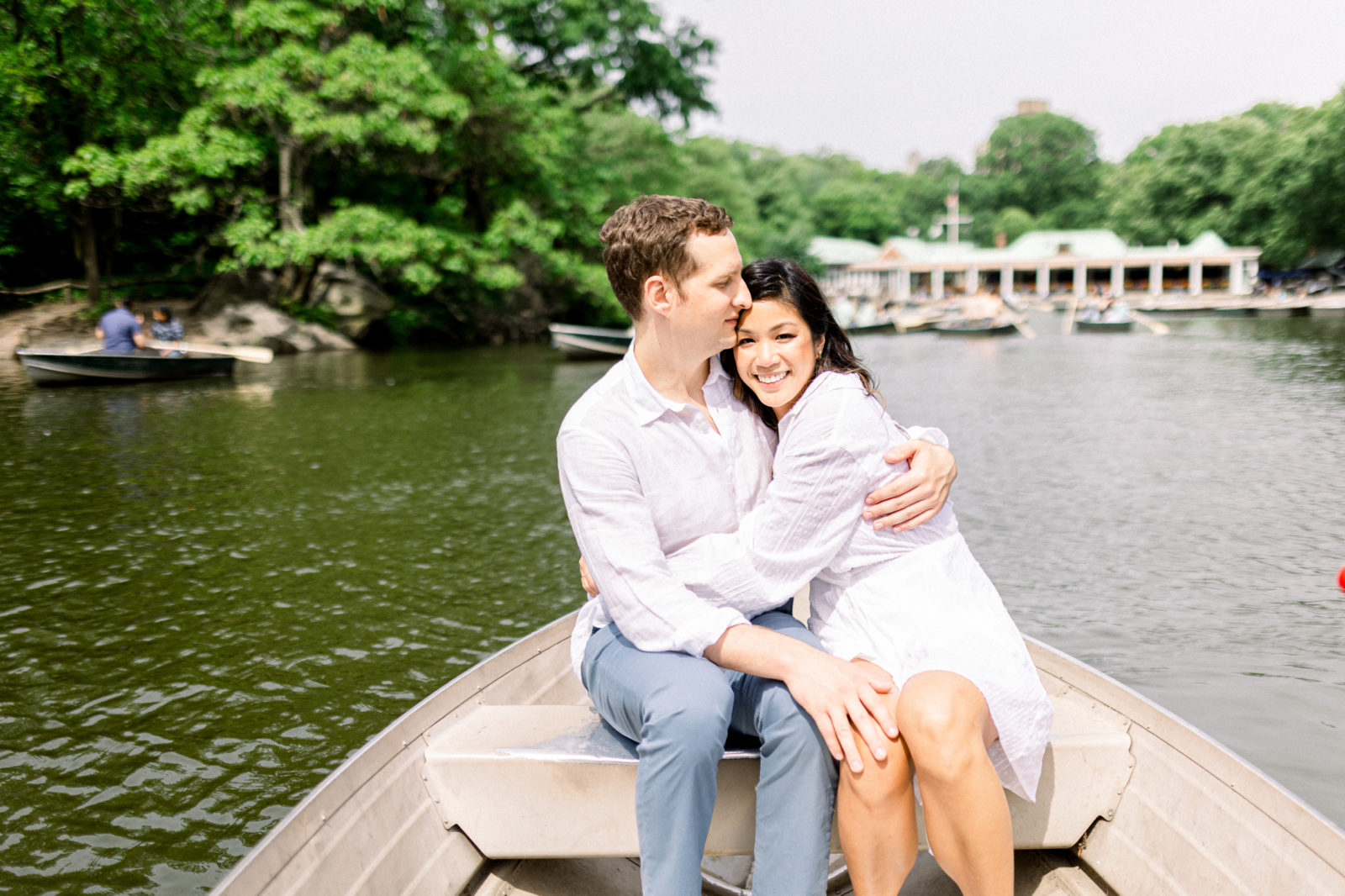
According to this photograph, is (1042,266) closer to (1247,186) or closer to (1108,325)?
(1247,186)

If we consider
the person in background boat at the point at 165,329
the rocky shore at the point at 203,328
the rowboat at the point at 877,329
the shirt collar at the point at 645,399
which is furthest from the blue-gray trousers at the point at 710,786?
the rowboat at the point at 877,329

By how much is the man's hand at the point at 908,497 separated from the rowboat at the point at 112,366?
17.3m

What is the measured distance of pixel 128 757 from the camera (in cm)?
423

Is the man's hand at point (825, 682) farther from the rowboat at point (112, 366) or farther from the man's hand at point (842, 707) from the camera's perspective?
the rowboat at point (112, 366)

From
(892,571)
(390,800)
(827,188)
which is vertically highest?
(827,188)

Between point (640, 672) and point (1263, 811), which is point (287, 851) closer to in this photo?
point (640, 672)

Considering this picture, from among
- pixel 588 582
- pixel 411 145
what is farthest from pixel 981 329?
pixel 588 582

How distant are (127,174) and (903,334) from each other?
24.3 m

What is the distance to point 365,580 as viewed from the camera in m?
6.59

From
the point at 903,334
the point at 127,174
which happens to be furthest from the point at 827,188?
the point at 127,174

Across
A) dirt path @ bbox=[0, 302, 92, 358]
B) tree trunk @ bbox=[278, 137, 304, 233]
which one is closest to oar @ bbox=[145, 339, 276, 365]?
tree trunk @ bbox=[278, 137, 304, 233]

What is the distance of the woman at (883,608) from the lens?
6.63 ft

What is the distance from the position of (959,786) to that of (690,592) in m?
0.69

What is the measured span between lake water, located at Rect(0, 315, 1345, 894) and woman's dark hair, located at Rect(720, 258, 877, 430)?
2.46 m
